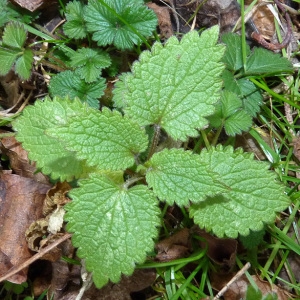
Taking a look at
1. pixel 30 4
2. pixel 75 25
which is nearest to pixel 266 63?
pixel 75 25

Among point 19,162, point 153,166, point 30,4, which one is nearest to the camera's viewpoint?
point 153,166

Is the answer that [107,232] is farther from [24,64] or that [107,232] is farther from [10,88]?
[10,88]

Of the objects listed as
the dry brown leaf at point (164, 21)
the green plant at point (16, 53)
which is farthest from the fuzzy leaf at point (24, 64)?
the dry brown leaf at point (164, 21)

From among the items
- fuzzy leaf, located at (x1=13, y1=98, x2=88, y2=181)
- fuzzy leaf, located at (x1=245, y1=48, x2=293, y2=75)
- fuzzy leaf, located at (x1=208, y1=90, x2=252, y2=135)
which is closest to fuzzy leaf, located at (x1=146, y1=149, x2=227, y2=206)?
fuzzy leaf, located at (x1=13, y1=98, x2=88, y2=181)

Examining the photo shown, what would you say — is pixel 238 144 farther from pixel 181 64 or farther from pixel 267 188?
pixel 181 64

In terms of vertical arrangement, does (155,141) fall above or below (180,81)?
below

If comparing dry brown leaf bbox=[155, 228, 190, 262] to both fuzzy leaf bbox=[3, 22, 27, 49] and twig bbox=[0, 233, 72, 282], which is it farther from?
fuzzy leaf bbox=[3, 22, 27, 49]

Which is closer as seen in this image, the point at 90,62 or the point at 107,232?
the point at 107,232

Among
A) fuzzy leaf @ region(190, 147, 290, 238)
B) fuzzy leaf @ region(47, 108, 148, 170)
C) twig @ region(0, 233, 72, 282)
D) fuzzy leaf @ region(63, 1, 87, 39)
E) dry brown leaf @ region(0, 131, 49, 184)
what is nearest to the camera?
fuzzy leaf @ region(47, 108, 148, 170)
